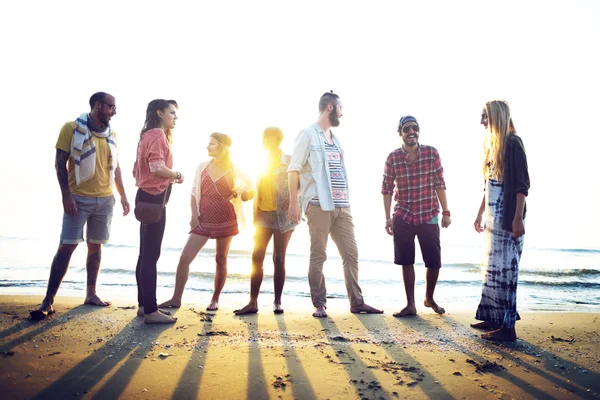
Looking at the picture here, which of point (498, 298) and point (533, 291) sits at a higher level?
point (498, 298)

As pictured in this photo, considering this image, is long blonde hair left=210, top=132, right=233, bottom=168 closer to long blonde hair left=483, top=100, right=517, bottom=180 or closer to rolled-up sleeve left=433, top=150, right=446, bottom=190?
rolled-up sleeve left=433, top=150, right=446, bottom=190

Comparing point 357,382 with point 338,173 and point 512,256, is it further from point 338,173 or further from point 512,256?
point 338,173

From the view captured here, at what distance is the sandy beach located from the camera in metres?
2.69

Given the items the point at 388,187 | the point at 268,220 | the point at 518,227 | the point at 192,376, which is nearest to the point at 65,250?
the point at 268,220

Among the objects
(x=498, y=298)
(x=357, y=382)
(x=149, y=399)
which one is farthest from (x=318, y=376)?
(x=498, y=298)

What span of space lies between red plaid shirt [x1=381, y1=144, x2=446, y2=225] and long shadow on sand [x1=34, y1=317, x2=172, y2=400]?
9.55ft

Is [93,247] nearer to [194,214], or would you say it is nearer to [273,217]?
[194,214]

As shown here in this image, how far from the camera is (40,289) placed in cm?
808

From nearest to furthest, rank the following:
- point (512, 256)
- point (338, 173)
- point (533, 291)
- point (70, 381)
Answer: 1. point (70, 381)
2. point (512, 256)
3. point (338, 173)
4. point (533, 291)

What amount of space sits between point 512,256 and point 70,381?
355cm

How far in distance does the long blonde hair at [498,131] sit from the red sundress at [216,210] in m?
2.92

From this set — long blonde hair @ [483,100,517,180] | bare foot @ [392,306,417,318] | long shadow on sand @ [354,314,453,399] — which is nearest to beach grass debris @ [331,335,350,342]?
long shadow on sand @ [354,314,453,399]

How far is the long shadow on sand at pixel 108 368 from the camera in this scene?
259 centimetres

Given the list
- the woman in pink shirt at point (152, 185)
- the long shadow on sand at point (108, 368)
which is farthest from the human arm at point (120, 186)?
the long shadow on sand at point (108, 368)
